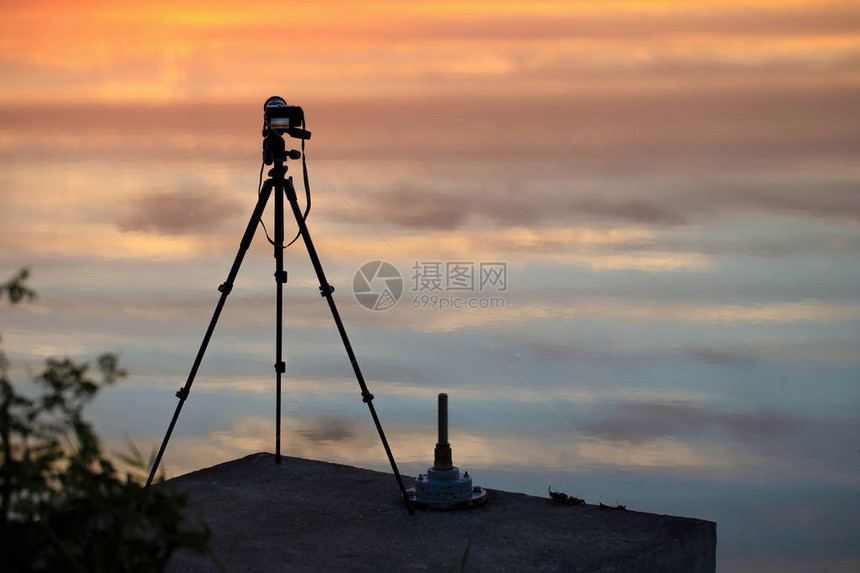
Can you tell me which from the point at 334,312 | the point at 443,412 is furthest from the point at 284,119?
the point at 443,412

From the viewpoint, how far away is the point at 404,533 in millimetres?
6734

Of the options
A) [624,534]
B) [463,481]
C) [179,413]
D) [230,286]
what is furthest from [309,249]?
[624,534]

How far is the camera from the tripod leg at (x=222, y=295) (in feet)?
22.6

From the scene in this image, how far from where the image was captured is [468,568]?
605 cm

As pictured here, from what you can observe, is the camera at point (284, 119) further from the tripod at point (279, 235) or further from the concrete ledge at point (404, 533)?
the concrete ledge at point (404, 533)

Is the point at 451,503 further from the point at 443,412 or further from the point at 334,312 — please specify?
the point at 334,312

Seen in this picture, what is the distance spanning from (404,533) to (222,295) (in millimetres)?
2059

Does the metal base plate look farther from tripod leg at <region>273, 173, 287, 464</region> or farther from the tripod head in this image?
the tripod head

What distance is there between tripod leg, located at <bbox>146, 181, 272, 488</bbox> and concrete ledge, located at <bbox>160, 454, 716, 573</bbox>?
69 cm

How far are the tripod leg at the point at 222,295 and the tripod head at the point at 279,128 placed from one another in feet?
0.73

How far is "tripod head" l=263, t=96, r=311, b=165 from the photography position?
7117 mm

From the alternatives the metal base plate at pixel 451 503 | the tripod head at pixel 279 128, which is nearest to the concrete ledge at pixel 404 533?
the metal base plate at pixel 451 503

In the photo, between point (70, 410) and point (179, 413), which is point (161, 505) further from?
point (179, 413)

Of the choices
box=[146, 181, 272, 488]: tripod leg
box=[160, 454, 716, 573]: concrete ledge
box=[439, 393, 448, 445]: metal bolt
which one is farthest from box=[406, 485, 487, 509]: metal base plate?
box=[146, 181, 272, 488]: tripod leg
